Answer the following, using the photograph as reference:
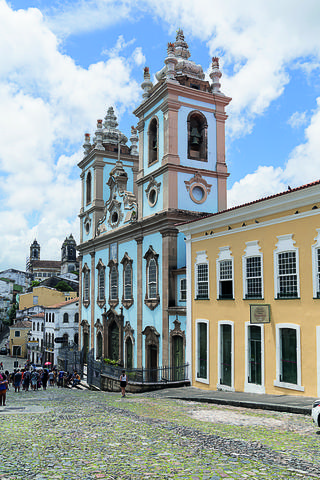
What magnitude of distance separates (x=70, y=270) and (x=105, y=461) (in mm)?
152808

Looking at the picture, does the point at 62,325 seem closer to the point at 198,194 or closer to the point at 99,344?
the point at 99,344

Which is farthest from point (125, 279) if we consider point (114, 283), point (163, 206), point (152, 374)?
point (152, 374)

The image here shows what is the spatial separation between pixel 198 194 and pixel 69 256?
136m

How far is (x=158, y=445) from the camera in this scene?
9.74m

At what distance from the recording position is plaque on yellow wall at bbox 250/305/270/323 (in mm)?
18000

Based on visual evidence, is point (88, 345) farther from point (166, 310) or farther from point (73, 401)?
point (73, 401)

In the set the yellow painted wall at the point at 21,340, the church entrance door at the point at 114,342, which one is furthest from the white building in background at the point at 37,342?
the church entrance door at the point at 114,342

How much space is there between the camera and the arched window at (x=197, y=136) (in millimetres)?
29891

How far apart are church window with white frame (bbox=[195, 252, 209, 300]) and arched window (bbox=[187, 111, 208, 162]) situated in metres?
9.08

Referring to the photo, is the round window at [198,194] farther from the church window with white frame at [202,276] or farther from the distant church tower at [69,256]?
the distant church tower at [69,256]

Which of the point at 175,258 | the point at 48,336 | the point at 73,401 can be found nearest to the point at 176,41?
the point at 175,258

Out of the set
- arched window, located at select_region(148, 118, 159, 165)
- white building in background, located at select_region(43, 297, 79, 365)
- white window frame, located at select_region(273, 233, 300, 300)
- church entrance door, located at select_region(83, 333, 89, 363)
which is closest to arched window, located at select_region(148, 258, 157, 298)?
arched window, located at select_region(148, 118, 159, 165)

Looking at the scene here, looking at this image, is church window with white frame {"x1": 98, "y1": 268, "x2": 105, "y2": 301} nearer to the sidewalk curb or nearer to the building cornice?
the building cornice

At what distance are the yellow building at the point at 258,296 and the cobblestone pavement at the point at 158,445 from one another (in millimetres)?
3499
